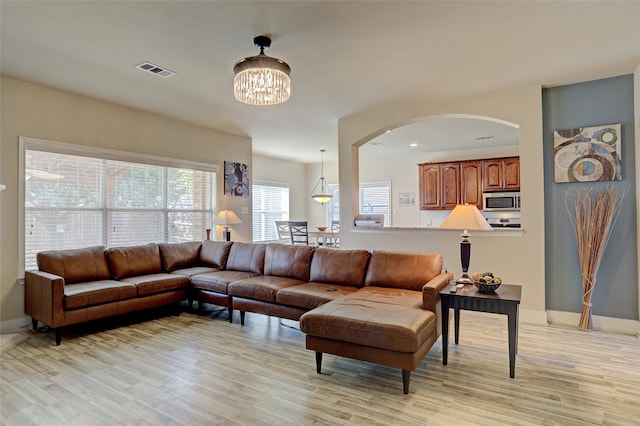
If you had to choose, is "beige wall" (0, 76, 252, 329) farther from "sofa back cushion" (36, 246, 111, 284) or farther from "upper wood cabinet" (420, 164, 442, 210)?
"upper wood cabinet" (420, 164, 442, 210)

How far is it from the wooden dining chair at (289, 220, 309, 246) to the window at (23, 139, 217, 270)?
162 centimetres

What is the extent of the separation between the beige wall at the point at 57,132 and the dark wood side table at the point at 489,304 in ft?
14.1

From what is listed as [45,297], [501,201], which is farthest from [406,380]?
[501,201]

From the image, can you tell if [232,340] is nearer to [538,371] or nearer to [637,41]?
[538,371]

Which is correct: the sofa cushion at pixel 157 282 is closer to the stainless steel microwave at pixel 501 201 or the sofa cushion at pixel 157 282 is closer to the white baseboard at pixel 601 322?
the white baseboard at pixel 601 322

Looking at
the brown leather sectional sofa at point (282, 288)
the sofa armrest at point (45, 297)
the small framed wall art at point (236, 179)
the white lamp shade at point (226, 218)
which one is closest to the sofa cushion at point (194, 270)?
the brown leather sectional sofa at point (282, 288)

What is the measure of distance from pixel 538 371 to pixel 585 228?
1.82m

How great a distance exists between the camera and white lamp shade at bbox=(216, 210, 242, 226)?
19.1 ft

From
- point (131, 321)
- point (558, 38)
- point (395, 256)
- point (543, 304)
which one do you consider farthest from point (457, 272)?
point (131, 321)

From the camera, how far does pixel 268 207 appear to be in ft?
28.6

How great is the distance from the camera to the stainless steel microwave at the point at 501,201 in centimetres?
659

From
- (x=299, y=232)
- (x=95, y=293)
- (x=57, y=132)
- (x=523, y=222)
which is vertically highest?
(x=57, y=132)

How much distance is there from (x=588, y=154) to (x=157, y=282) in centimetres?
496

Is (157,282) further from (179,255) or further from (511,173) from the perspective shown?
(511,173)
